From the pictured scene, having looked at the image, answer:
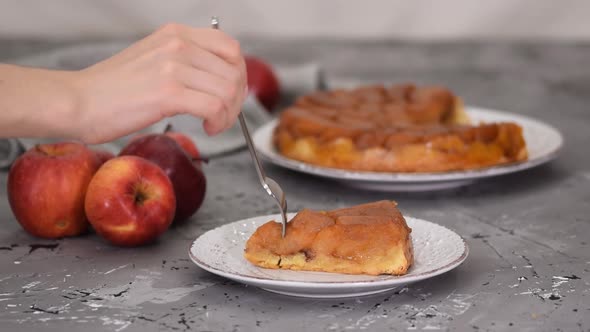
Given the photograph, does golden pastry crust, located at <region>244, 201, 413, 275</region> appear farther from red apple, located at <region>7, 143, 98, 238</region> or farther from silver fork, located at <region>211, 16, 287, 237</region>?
red apple, located at <region>7, 143, 98, 238</region>

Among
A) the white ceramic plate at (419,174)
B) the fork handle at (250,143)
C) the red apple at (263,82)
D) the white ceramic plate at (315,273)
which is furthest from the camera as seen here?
the red apple at (263,82)

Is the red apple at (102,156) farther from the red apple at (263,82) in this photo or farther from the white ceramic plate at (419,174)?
the red apple at (263,82)

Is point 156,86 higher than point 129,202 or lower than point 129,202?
higher

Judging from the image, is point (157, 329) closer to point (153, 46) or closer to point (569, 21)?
point (153, 46)

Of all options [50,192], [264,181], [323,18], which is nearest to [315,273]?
[264,181]

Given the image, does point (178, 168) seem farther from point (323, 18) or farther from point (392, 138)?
point (323, 18)

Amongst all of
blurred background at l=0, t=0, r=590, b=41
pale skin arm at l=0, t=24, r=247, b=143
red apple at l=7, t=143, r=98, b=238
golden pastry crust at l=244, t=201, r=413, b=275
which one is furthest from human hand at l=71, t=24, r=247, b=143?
blurred background at l=0, t=0, r=590, b=41

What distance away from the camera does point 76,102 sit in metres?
1.16

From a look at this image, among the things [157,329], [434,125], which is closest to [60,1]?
[434,125]

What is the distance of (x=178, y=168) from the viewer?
5.16ft

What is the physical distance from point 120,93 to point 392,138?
76 centimetres

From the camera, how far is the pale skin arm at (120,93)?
1.16 metres

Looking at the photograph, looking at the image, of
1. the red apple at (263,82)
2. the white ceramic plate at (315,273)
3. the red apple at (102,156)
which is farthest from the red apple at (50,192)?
the red apple at (263,82)

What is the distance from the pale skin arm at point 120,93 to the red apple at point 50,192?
11.2 inches
